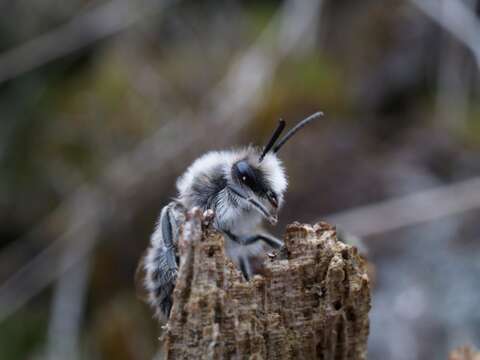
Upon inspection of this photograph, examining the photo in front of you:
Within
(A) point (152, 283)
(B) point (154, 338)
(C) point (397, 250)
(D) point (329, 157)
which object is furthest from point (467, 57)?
(A) point (152, 283)

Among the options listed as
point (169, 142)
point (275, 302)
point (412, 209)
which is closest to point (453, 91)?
point (412, 209)

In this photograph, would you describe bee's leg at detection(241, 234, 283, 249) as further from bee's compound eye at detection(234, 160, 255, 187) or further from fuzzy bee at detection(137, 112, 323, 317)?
bee's compound eye at detection(234, 160, 255, 187)

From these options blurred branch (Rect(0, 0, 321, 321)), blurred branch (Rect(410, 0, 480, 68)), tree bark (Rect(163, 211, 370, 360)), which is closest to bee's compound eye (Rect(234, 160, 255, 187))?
tree bark (Rect(163, 211, 370, 360))

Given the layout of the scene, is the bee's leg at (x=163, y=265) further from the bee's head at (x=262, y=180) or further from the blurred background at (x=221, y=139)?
the blurred background at (x=221, y=139)

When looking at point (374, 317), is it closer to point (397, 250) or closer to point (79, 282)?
point (397, 250)

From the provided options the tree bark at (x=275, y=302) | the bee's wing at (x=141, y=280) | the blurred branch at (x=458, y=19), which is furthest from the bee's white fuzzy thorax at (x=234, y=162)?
the blurred branch at (x=458, y=19)

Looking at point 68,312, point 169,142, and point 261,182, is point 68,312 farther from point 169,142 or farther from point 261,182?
point 261,182

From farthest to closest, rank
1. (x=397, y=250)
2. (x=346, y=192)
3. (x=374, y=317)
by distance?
(x=346, y=192), (x=397, y=250), (x=374, y=317)

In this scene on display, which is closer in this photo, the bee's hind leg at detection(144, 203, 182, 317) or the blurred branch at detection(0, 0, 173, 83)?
the bee's hind leg at detection(144, 203, 182, 317)
